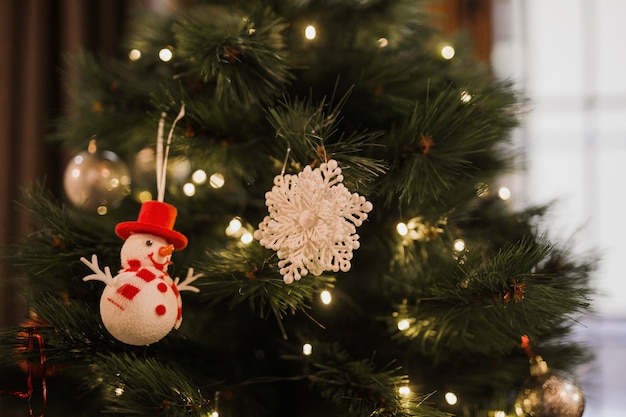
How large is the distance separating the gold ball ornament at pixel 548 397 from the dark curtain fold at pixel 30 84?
Answer: 3.12ft

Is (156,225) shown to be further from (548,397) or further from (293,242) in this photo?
(548,397)

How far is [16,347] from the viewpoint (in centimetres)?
54

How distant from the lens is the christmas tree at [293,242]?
0.51 metres

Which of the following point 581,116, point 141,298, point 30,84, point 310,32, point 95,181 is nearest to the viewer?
point 141,298

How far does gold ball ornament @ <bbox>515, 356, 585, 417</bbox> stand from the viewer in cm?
58

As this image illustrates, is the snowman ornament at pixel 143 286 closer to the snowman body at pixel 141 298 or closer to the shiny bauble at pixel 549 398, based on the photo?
the snowman body at pixel 141 298

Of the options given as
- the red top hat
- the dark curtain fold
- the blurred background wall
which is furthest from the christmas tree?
the blurred background wall

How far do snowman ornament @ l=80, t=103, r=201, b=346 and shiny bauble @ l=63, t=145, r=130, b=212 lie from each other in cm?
30

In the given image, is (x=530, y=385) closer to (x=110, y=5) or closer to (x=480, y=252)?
(x=480, y=252)

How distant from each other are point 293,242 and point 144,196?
0.36m

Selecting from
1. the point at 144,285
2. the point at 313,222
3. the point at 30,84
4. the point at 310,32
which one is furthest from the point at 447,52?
the point at 30,84

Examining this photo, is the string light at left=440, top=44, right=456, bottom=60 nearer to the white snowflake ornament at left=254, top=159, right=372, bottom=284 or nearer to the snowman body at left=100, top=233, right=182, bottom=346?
the white snowflake ornament at left=254, top=159, right=372, bottom=284

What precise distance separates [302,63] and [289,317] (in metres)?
0.30

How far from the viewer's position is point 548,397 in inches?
23.0
